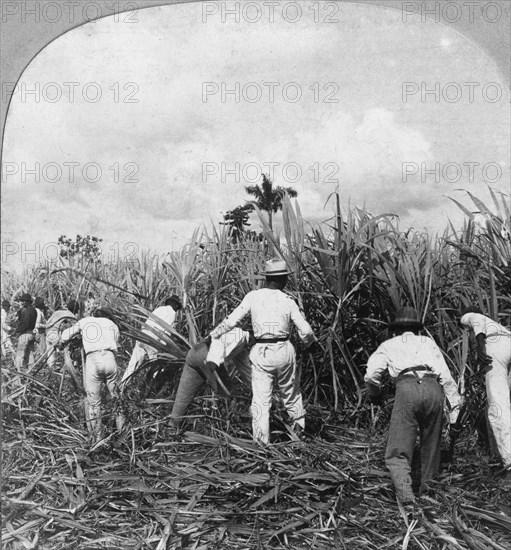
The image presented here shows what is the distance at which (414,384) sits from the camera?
3363mm

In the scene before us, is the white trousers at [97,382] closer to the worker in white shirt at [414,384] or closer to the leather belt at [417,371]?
the worker in white shirt at [414,384]

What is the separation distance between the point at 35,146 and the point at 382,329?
2396 mm

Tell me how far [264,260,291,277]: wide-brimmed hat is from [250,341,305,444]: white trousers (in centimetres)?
44

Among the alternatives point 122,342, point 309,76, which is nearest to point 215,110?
point 309,76

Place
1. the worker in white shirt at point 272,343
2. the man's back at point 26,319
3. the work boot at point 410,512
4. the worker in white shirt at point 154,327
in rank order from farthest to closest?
the man's back at point 26,319 < the worker in white shirt at point 154,327 < the worker in white shirt at point 272,343 < the work boot at point 410,512

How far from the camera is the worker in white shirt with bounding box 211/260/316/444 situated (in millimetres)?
3443

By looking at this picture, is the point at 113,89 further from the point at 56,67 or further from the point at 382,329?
the point at 382,329

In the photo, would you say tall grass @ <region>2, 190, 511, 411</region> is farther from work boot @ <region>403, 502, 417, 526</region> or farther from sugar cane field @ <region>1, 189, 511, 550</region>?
work boot @ <region>403, 502, 417, 526</region>

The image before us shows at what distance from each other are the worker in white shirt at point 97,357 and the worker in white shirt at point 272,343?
0.66 metres

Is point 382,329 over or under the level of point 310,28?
under

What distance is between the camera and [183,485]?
10.6 feet

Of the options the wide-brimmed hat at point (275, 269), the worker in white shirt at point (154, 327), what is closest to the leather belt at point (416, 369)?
the wide-brimmed hat at point (275, 269)

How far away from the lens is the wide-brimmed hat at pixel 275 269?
349 cm

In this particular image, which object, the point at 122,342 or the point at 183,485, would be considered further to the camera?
the point at 122,342
